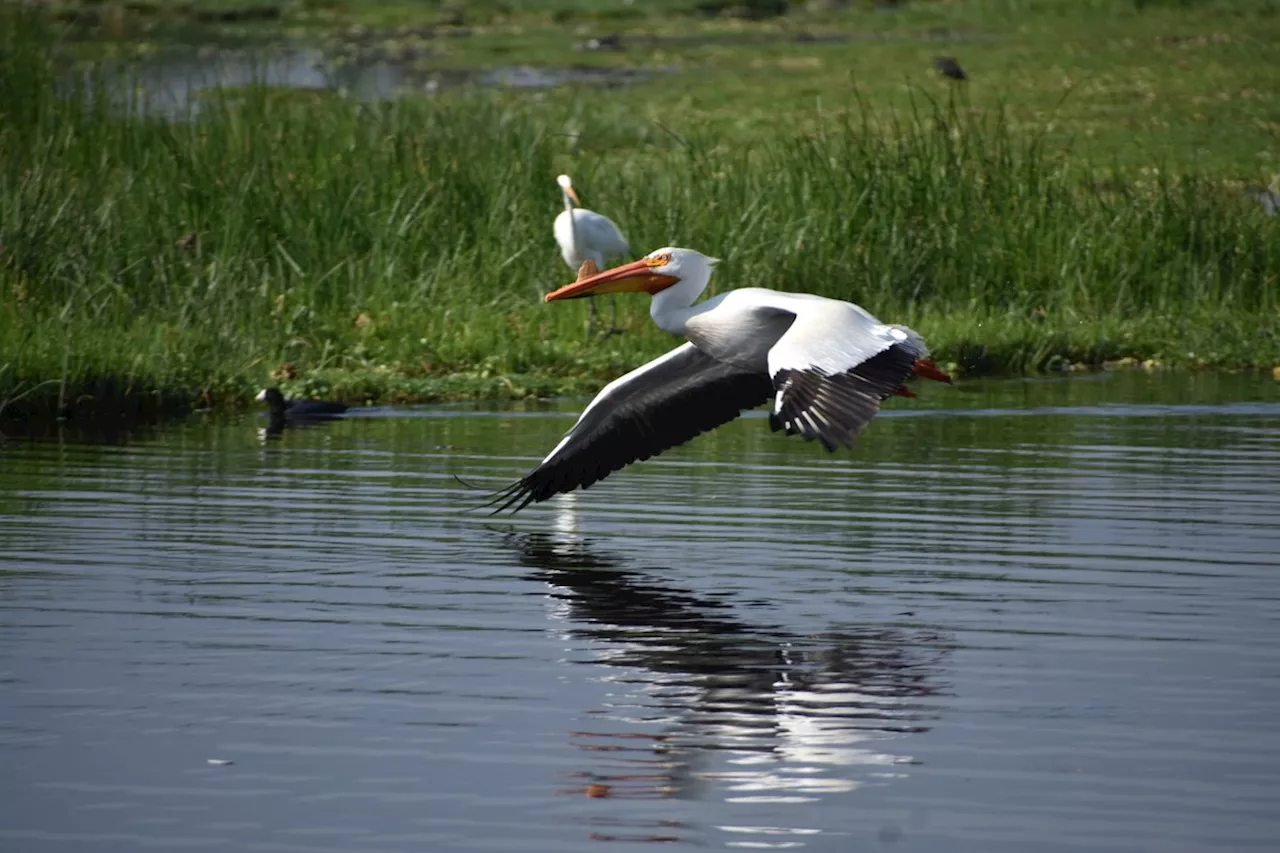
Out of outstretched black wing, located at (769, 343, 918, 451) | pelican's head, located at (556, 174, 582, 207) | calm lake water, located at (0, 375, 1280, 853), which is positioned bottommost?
calm lake water, located at (0, 375, 1280, 853)

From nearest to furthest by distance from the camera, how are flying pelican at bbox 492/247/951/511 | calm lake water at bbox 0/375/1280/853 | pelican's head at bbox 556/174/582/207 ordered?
calm lake water at bbox 0/375/1280/853 < flying pelican at bbox 492/247/951/511 < pelican's head at bbox 556/174/582/207

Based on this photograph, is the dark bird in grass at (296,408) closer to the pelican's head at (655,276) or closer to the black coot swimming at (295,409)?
the black coot swimming at (295,409)

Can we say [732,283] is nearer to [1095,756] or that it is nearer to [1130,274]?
[1130,274]

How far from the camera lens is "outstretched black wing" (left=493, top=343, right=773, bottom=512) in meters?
9.27

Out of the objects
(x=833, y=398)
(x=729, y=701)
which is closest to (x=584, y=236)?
(x=833, y=398)

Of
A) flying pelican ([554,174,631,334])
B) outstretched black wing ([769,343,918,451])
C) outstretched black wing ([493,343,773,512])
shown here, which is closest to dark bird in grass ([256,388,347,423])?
flying pelican ([554,174,631,334])

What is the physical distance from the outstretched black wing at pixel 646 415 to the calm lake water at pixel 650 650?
0.77 feet

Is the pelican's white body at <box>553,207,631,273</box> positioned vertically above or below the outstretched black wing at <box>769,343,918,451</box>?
above

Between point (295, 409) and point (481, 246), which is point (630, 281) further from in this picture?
point (481, 246)

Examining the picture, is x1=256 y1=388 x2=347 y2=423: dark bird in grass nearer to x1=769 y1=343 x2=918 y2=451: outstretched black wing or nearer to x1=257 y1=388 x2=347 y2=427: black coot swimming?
x1=257 y1=388 x2=347 y2=427: black coot swimming

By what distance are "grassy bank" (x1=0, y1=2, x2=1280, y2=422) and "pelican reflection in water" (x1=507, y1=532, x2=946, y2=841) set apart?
584cm

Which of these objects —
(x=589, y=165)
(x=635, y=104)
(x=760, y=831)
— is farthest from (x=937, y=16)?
(x=760, y=831)

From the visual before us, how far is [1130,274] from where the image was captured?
1534cm

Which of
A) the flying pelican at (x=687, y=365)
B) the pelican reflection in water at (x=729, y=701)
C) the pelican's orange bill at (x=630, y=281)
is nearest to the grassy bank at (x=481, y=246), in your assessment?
the pelican's orange bill at (x=630, y=281)
